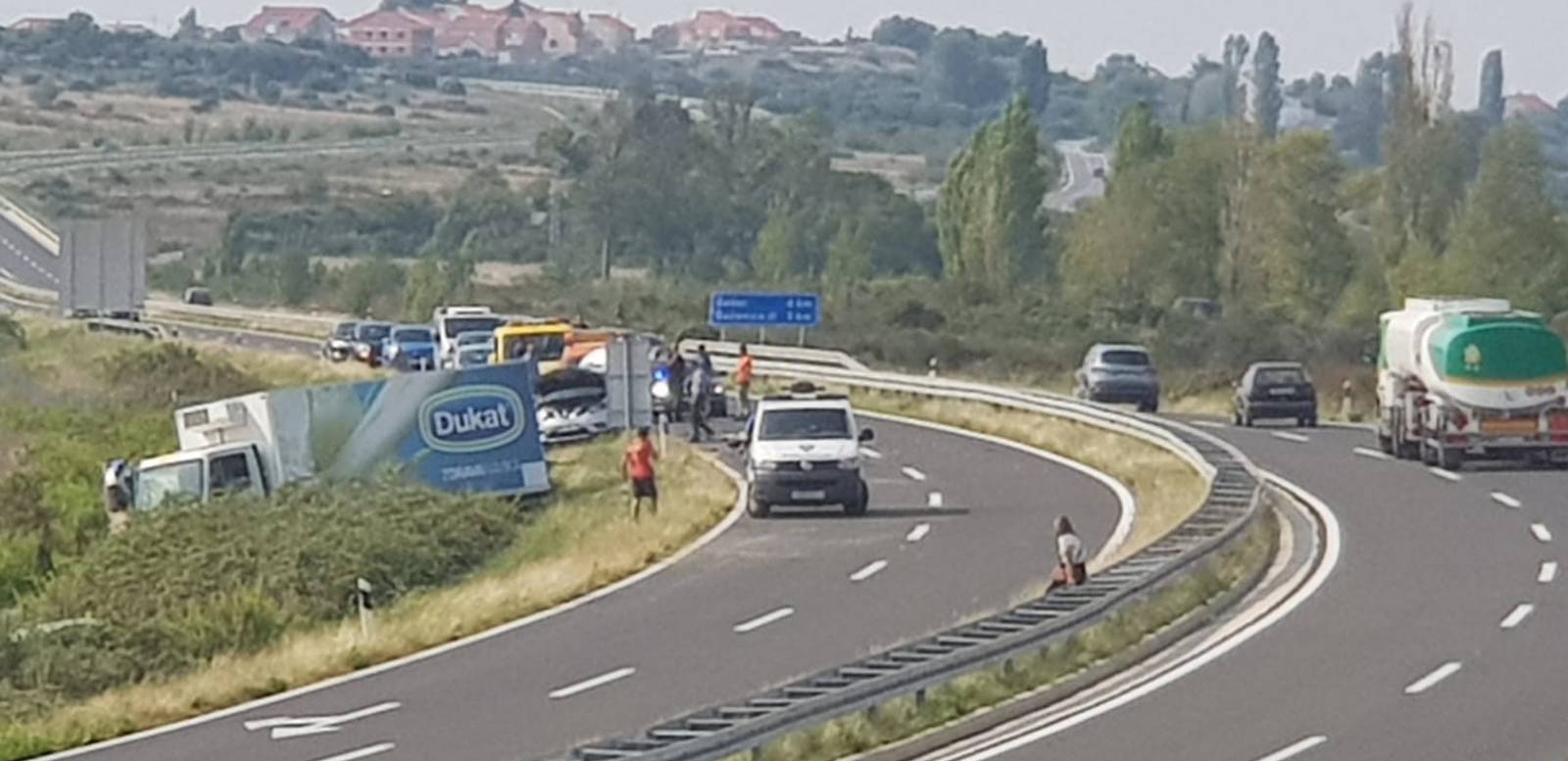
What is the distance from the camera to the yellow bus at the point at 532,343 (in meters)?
61.2

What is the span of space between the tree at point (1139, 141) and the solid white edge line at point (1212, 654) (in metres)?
66.9

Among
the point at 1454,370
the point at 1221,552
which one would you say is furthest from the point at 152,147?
the point at 1221,552

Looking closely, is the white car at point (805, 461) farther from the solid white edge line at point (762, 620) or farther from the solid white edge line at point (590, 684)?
the solid white edge line at point (590, 684)

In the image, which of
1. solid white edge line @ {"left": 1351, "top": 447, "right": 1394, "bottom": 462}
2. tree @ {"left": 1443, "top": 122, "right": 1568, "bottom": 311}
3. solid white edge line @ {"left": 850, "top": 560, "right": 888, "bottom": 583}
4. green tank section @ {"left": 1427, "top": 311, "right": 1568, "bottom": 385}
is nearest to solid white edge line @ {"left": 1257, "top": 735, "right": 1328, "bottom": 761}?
solid white edge line @ {"left": 850, "top": 560, "right": 888, "bottom": 583}

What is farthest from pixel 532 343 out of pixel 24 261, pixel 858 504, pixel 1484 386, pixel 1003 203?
pixel 24 261

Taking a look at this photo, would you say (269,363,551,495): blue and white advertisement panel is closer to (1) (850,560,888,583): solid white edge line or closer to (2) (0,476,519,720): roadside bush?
(2) (0,476,519,720): roadside bush

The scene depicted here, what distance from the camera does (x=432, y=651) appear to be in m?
29.8

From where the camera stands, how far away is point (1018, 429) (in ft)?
181

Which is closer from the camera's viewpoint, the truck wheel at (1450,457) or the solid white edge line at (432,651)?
the solid white edge line at (432,651)

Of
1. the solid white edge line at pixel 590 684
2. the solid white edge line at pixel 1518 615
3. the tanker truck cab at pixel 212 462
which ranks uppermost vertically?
the solid white edge line at pixel 1518 615

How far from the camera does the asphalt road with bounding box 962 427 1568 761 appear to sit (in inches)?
834

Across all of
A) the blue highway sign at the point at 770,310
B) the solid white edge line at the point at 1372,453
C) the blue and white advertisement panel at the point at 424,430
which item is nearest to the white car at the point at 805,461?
the blue and white advertisement panel at the point at 424,430

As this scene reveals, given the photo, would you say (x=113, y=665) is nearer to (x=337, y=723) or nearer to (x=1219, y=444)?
(x=337, y=723)

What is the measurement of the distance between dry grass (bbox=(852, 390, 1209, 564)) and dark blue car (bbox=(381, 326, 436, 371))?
12.3m
